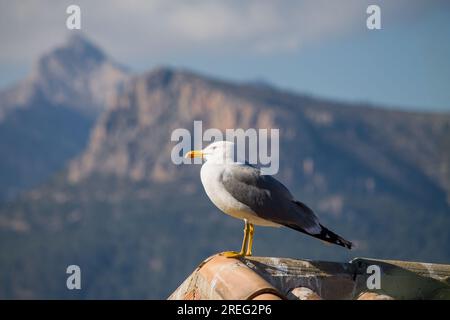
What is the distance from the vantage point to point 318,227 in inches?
533

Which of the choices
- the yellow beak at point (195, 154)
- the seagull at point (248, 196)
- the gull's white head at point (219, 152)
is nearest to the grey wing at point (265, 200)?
the seagull at point (248, 196)

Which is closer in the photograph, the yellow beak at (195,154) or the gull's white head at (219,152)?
the gull's white head at (219,152)

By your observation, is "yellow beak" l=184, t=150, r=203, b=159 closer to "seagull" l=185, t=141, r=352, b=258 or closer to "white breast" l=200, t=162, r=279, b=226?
"seagull" l=185, t=141, r=352, b=258

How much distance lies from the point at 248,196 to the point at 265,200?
0.82 feet

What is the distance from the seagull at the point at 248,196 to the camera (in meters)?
13.6

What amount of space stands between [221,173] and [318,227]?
1.48 meters

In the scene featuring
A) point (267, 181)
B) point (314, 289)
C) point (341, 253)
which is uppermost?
point (267, 181)

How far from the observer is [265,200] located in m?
13.7

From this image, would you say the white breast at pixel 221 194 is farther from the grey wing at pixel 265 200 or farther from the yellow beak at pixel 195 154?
the yellow beak at pixel 195 154
